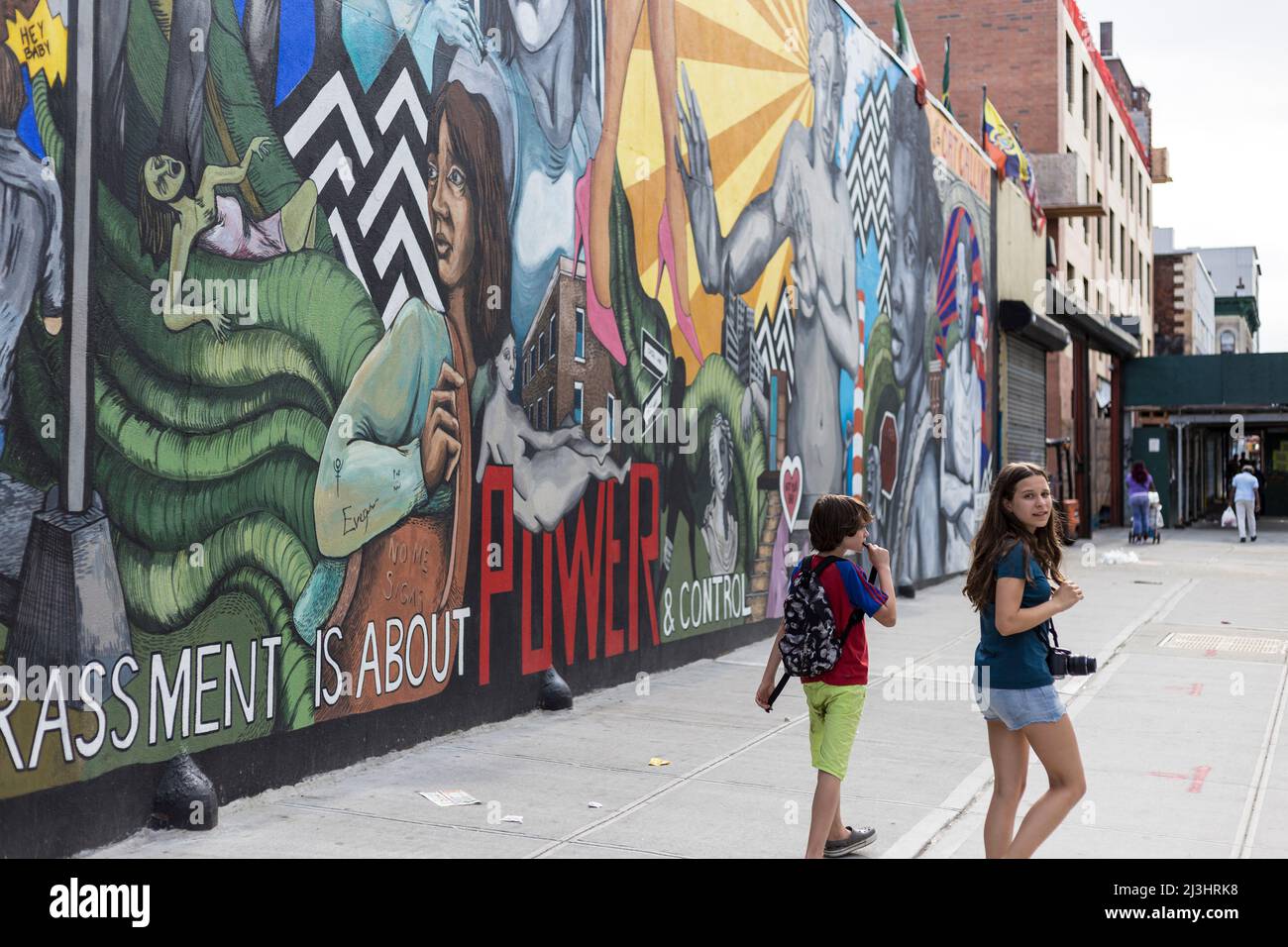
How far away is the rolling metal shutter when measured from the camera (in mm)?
23047

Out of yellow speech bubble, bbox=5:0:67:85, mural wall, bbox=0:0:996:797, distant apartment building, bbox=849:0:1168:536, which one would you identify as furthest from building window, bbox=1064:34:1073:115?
yellow speech bubble, bbox=5:0:67:85

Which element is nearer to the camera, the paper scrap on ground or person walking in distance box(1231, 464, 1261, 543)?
the paper scrap on ground

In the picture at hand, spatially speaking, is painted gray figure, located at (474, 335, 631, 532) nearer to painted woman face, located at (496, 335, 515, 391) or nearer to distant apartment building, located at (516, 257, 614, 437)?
painted woman face, located at (496, 335, 515, 391)

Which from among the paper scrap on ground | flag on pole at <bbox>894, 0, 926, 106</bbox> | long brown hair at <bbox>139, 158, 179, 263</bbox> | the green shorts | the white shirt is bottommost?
the paper scrap on ground

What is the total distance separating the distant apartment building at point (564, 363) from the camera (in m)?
8.31

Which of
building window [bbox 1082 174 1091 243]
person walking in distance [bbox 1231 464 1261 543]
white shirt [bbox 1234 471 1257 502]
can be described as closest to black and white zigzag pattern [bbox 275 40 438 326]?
white shirt [bbox 1234 471 1257 502]

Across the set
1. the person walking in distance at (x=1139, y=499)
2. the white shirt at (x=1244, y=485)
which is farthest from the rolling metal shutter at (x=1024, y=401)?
the white shirt at (x=1244, y=485)

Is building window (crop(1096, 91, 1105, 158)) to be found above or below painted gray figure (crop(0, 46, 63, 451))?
above

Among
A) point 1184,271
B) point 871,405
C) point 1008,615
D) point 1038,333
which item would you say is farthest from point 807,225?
point 1184,271

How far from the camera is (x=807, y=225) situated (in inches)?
526

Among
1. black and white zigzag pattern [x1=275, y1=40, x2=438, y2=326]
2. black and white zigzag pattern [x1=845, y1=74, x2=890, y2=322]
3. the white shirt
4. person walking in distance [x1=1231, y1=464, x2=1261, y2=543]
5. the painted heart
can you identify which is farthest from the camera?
person walking in distance [x1=1231, y1=464, x2=1261, y2=543]

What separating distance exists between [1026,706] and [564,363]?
4.84 metres

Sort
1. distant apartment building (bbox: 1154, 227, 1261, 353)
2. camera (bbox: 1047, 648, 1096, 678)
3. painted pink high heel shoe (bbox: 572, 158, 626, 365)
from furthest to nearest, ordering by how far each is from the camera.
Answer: distant apartment building (bbox: 1154, 227, 1261, 353) < painted pink high heel shoe (bbox: 572, 158, 626, 365) < camera (bbox: 1047, 648, 1096, 678)

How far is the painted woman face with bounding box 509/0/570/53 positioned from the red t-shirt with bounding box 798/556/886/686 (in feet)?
15.6
